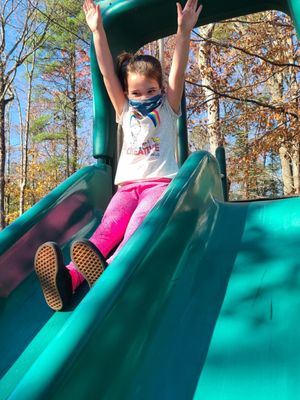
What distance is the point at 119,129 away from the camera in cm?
287

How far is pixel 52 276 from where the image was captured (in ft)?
5.47

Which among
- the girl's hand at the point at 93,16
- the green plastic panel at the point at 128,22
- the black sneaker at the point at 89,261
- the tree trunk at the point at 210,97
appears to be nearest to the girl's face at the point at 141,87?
the girl's hand at the point at 93,16

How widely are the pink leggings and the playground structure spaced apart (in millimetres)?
262

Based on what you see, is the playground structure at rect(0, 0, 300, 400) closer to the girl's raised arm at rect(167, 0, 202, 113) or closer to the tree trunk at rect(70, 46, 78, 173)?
the girl's raised arm at rect(167, 0, 202, 113)

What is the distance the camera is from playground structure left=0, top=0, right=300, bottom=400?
104 cm

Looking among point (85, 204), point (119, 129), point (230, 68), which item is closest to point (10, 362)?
point (85, 204)

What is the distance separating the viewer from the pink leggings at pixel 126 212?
201cm

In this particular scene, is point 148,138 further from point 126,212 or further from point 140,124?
point 126,212

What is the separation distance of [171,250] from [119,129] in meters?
1.50

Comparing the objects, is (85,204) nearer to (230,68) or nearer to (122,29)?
(122,29)

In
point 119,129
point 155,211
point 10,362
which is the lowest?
point 10,362

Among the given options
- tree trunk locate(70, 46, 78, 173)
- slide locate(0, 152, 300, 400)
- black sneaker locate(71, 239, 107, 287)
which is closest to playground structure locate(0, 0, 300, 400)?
slide locate(0, 152, 300, 400)

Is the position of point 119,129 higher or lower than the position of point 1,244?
higher

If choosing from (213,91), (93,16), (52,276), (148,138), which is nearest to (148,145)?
(148,138)
